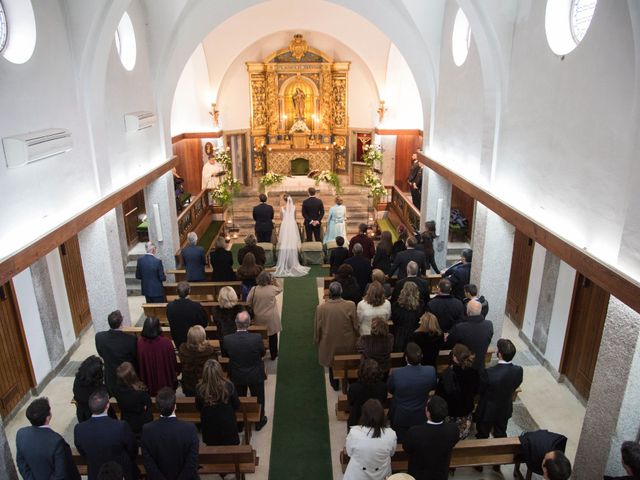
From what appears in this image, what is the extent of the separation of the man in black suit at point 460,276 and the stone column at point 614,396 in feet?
10.4

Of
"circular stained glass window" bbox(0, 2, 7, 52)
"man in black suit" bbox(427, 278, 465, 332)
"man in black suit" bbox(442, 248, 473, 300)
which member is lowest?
"man in black suit" bbox(442, 248, 473, 300)

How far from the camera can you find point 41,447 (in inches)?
157

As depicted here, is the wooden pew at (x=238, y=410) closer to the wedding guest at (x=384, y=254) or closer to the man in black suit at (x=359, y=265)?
the man in black suit at (x=359, y=265)

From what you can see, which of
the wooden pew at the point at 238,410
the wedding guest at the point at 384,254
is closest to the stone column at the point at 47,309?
the wooden pew at the point at 238,410

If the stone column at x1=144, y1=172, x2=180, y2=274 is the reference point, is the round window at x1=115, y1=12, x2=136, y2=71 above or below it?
above

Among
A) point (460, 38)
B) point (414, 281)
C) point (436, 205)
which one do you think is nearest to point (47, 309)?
point (414, 281)

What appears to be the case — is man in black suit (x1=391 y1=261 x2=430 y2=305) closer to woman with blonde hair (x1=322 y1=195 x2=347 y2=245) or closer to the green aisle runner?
the green aisle runner

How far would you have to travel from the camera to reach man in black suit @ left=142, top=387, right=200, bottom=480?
403 cm

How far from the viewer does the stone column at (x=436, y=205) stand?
11.0 m

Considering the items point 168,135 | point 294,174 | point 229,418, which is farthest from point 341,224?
point 294,174

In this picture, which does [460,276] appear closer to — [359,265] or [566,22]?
[359,265]

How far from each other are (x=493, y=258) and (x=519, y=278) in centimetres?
182

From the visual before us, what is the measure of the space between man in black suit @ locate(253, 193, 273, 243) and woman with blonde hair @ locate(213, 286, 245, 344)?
202 inches

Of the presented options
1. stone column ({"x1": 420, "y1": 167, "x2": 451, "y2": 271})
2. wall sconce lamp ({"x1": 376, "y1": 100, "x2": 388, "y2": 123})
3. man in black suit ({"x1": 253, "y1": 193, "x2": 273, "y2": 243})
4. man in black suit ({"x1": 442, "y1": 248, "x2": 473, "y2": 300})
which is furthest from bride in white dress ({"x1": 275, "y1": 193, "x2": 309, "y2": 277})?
wall sconce lamp ({"x1": 376, "y1": 100, "x2": 388, "y2": 123})
